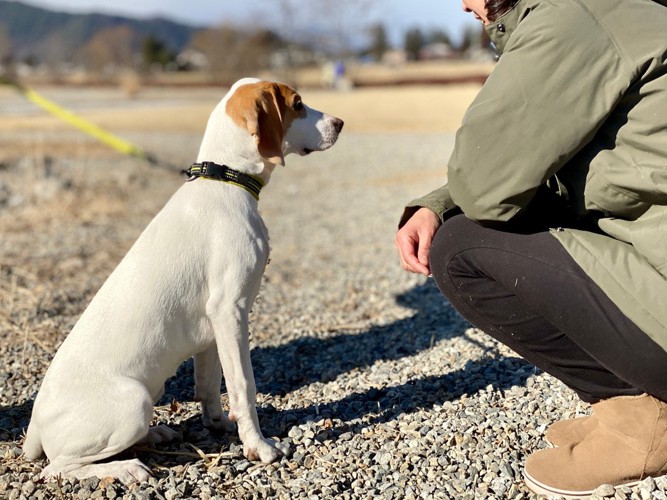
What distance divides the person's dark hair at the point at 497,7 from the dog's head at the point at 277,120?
0.93 metres

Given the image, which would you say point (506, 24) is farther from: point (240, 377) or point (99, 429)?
point (99, 429)

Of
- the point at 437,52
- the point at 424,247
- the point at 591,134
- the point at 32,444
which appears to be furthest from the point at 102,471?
the point at 437,52

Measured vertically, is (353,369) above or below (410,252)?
below

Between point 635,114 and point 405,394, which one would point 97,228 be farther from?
point 635,114

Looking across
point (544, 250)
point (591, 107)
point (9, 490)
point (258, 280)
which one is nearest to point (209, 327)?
point (258, 280)

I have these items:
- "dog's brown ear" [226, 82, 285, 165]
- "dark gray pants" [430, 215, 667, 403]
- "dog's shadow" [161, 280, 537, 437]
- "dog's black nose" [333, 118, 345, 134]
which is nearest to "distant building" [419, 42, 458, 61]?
"dog's shadow" [161, 280, 537, 437]

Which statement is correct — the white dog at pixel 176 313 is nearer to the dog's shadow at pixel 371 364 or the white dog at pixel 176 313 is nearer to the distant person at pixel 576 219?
the dog's shadow at pixel 371 364

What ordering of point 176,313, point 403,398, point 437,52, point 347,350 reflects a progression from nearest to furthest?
point 176,313 → point 403,398 → point 347,350 → point 437,52

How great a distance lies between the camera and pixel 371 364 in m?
4.12

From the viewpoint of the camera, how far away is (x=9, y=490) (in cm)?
286

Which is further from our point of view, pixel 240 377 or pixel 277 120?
pixel 277 120

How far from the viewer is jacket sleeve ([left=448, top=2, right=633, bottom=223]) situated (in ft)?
7.18

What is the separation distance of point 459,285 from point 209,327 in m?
1.02

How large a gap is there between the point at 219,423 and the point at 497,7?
214cm
